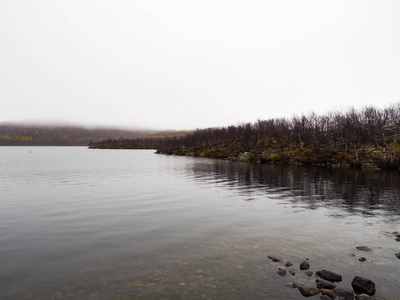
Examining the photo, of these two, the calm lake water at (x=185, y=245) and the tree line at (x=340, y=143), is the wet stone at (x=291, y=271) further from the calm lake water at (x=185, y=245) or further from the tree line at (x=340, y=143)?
the tree line at (x=340, y=143)

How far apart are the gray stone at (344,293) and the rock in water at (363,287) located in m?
0.38

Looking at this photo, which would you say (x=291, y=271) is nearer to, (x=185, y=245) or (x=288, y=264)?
(x=288, y=264)

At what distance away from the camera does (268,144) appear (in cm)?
13675

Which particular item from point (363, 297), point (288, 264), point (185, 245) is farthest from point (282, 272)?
point (185, 245)

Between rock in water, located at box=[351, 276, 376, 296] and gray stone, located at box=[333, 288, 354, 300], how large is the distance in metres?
0.38

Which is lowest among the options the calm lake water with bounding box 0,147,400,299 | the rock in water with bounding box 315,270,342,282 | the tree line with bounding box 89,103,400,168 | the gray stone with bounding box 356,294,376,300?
the calm lake water with bounding box 0,147,400,299

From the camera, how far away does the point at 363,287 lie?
9477 mm

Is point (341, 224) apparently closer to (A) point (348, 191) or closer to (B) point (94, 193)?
(A) point (348, 191)

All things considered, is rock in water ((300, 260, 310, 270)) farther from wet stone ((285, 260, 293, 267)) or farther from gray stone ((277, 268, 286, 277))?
gray stone ((277, 268, 286, 277))

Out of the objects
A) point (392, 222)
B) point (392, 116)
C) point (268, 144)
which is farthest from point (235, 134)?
point (392, 222)

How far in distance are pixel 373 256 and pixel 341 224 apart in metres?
6.20

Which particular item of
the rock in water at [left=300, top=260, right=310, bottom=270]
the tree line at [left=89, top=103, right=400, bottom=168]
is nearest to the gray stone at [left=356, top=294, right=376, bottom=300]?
the rock in water at [left=300, top=260, right=310, bottom=270]

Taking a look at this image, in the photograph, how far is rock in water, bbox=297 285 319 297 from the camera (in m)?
9.33

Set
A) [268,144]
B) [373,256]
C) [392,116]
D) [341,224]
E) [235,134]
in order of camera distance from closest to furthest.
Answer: [373,256] < [341,224] < [392,116] < [268,144] < [235,134]
